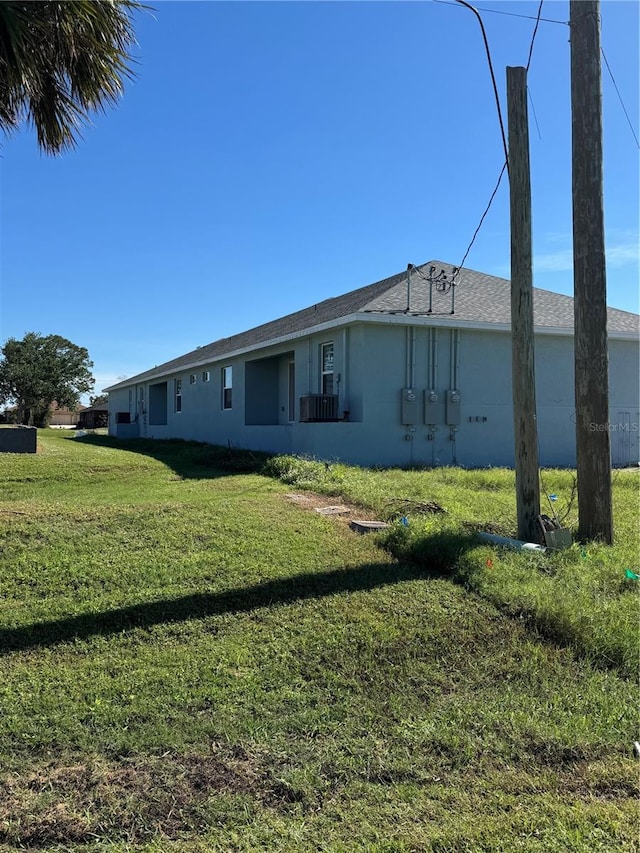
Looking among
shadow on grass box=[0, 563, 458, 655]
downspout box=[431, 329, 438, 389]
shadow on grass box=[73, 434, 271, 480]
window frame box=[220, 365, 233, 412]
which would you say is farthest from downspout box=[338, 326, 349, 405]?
shadow on grass box=[0, 563, 458, 655]

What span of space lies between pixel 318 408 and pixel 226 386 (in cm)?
816

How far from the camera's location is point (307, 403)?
45.2ft

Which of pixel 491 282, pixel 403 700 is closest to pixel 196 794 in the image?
pixel 403 700

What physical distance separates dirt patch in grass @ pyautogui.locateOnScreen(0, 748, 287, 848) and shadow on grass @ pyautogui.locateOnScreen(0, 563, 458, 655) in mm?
1331

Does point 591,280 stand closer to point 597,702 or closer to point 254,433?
Answer: point 597,702

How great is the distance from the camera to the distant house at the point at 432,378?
13.6 meters

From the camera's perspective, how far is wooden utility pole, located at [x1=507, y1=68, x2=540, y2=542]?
6.24 metres

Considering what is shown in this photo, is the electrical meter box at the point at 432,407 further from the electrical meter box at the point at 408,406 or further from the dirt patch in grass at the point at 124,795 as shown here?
the dirt patch in grass at the point at 124,795

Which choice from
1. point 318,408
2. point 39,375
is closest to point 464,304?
point 318,408

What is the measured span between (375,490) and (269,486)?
6.06 feet

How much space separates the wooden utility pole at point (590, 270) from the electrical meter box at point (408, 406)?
762 centimetres

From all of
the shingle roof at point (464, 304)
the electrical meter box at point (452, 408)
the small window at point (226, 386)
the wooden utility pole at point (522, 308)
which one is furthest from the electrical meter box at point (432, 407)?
the small window at point (226, 386)

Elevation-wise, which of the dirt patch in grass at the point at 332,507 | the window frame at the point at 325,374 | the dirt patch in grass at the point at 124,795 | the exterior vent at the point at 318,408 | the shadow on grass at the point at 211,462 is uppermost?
the window frame at the point at 325,374

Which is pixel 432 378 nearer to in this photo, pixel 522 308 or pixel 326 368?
pixel 326 368
